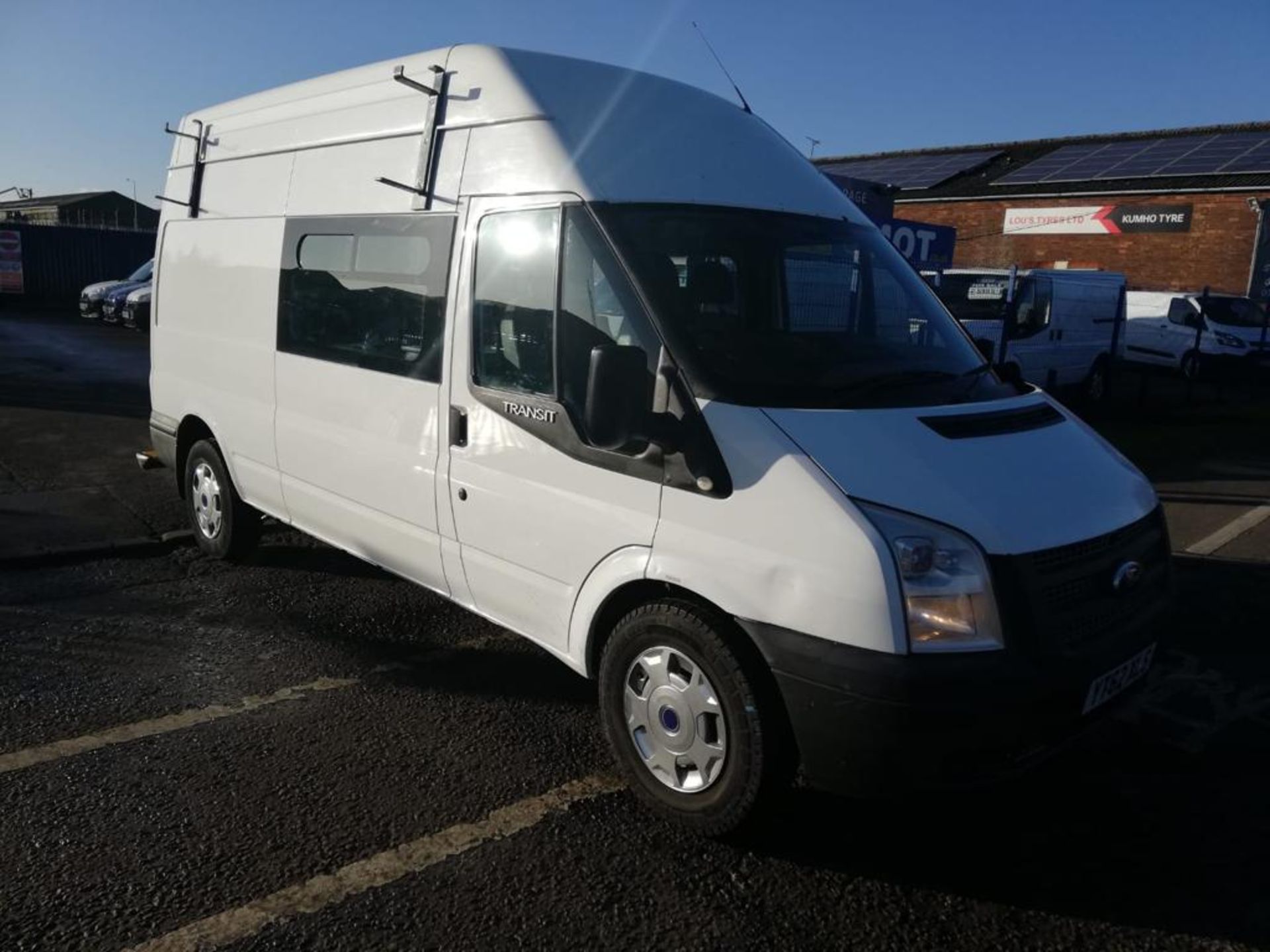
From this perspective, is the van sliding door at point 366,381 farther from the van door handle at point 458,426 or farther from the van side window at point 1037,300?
the van side window at point 1037,300

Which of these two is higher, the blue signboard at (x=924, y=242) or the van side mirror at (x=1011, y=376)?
the blue signboard at (x=924, y=242)

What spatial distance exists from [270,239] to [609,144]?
2.39 m

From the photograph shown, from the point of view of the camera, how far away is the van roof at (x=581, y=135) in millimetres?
3627

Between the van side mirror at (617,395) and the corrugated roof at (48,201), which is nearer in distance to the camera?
the van side mirror at (617,395)

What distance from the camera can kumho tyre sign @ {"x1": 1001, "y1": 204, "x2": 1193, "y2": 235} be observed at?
Answer: 28172mm

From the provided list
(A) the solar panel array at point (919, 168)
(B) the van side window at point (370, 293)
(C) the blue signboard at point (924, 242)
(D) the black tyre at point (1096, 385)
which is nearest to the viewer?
(B) the van side window at point (370, 293)

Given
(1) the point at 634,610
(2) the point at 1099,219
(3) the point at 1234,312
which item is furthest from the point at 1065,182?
(1) the point at 634,610

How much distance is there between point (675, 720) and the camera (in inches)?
128

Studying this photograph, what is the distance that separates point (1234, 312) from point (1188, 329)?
4.24 ft

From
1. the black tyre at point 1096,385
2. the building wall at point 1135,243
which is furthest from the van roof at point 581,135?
the building wall at point 1135,243

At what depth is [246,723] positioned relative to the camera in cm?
404

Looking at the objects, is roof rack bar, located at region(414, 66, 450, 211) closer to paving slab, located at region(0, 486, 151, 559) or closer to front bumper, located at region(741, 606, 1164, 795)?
front bumper, located at region(741, 606, 1164, 795)

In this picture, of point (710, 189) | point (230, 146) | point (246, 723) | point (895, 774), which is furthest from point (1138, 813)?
point (230, 146)

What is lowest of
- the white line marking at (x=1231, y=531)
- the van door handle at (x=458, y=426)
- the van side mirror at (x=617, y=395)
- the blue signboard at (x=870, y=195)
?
the white line marking at (x=1231, y=531)
